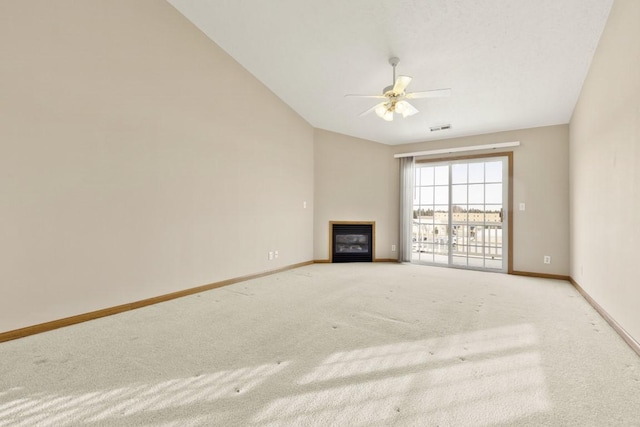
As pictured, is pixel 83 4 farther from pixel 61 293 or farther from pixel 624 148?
pixel 624 148

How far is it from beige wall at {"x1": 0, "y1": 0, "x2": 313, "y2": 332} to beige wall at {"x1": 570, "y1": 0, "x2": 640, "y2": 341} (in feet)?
13.2

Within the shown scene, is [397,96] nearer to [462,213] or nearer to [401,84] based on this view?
[401,84]

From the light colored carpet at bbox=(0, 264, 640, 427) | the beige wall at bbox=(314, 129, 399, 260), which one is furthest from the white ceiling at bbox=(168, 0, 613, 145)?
the light colored carpet at bbox=(0, 264, 640, 427)

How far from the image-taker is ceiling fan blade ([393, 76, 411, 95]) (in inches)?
114

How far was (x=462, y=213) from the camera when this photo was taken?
562 cm

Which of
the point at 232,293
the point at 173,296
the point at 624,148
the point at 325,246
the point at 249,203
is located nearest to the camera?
the point at 624,148

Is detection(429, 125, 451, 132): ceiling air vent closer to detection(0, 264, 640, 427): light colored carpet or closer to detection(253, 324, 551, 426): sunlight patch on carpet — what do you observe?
detection(0, 264, 640, 427): light colored carpet

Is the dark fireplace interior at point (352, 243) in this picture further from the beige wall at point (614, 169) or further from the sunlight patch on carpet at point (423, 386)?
the sunlight patch on carpet at point (423, 386)

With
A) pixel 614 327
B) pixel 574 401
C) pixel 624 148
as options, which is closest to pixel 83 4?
pixel 574 401

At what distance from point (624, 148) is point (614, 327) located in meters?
1.51

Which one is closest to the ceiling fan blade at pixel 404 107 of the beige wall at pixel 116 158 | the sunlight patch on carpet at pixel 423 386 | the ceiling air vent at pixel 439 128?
the ceiling air vent at pixel 439 128

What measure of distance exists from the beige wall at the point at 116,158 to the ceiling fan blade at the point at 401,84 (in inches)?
88.5

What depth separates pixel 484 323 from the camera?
8.50 ft

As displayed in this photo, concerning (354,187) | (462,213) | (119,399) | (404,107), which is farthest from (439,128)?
(119,399)
